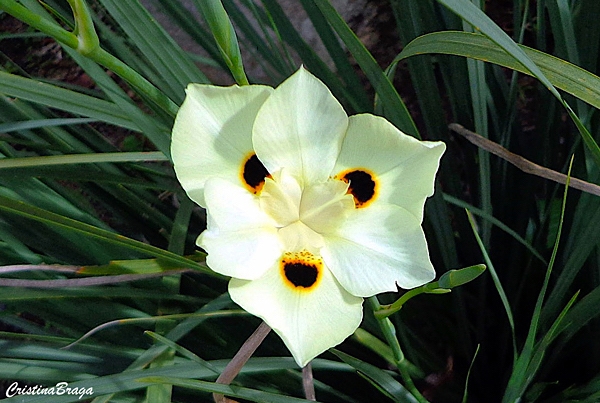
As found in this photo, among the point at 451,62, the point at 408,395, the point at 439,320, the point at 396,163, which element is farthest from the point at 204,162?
the point at 439,320

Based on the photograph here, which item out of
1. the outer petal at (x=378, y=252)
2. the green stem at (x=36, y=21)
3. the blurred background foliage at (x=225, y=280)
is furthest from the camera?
the blurred background foliage at (x=225, y=280)

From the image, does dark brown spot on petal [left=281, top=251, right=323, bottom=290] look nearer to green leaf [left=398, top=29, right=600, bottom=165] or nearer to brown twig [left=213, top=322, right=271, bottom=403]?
brown twig [left=213, top=322, right=271, bottom=403]

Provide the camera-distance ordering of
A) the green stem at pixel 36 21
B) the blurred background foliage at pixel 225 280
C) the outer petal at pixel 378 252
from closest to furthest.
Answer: the green stem at pixel 36 21 < the outer petal at pixel 378 252 < the blurred background foliage at pixel 225 280

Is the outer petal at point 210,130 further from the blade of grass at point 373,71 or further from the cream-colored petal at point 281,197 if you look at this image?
the blade of grass at point 373,71

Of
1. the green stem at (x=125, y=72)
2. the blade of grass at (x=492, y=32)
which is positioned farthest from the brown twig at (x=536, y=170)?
the green stem at (x=125, y=72)

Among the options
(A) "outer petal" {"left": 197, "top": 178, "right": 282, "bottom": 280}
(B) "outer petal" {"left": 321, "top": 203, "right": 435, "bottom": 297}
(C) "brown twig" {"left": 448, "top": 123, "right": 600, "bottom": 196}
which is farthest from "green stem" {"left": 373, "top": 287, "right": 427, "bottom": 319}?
(C) "brown twig" {"left": 448, "top": 123, "right": 600, "bottom": 196}

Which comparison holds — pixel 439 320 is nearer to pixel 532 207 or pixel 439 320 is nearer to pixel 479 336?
pixel 479 336

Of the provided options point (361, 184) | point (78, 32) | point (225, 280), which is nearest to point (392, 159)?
point (361, 184)
